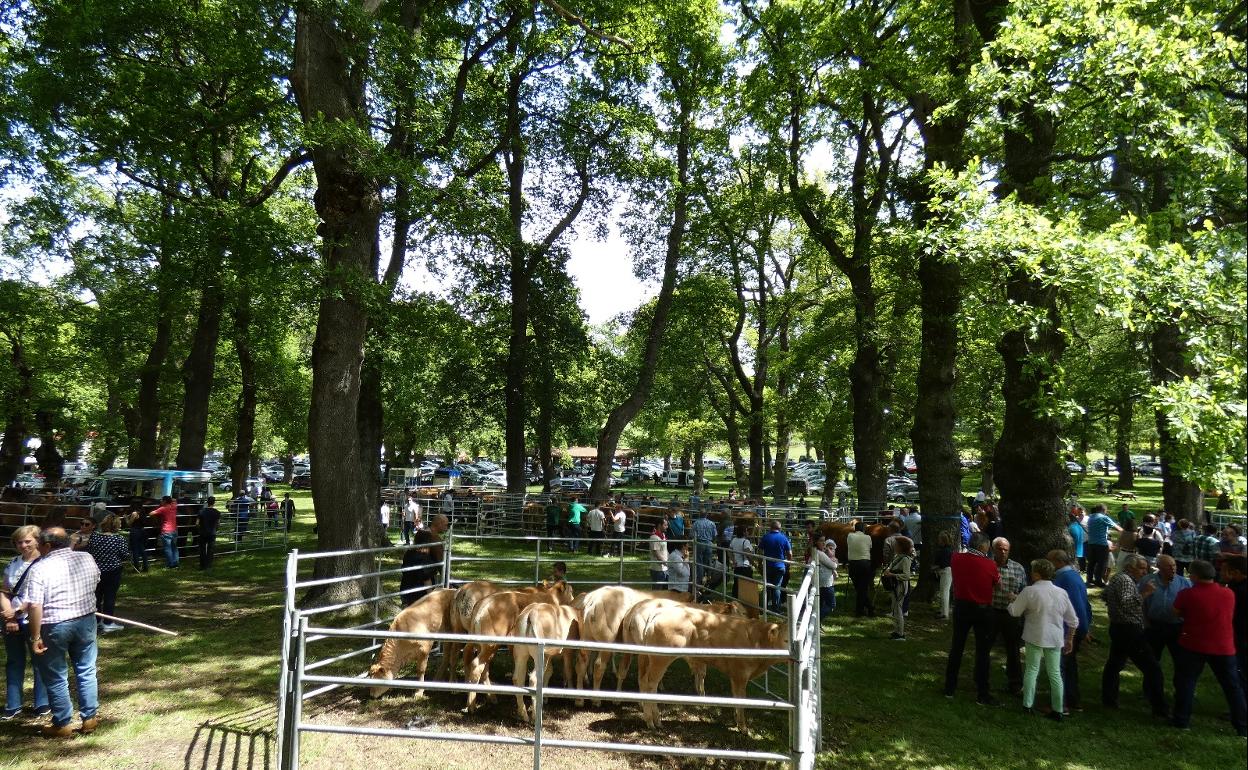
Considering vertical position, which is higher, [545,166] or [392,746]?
[545,166]

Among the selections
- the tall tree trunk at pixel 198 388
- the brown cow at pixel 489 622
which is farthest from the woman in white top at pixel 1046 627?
the tall tree trunk at pixel 198 388

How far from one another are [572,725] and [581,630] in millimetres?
1086

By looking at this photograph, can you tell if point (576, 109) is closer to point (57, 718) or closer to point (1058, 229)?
point (1058, 229)

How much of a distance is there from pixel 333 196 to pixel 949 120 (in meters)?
10.2

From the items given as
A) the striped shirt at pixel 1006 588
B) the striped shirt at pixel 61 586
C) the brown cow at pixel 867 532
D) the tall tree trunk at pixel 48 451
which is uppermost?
the tall tree trunk at pixel 48 451

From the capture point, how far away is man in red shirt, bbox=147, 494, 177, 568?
50.1 feet

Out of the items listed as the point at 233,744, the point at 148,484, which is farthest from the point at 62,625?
the point at 148,484

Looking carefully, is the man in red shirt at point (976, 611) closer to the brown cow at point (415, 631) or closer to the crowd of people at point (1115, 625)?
the crowd of people at point (1115, 625)

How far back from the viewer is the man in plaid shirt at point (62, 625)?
607 centimetres

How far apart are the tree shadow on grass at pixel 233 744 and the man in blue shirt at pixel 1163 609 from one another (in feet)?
30.4

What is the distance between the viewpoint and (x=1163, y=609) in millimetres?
7848

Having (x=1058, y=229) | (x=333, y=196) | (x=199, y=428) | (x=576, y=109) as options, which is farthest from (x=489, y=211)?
(x=199, y=428)

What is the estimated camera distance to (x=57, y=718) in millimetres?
6188

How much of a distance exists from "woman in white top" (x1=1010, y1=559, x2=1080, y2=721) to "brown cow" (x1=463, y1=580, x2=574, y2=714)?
5.12 m
